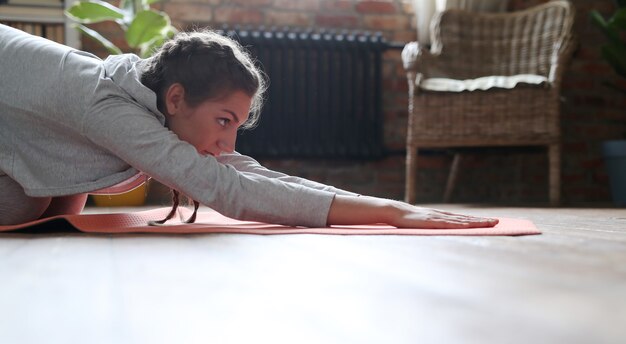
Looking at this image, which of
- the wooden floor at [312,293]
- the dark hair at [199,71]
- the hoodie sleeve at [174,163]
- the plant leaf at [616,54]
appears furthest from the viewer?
the plant leaf at [616,54]

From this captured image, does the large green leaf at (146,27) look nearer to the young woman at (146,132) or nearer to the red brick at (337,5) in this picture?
the red brick at (337,5)

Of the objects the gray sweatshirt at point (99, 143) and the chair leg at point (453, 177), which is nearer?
the gray sweatshirt at point (99, 143)

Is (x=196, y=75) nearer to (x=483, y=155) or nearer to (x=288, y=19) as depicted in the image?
(x=288, y=19)

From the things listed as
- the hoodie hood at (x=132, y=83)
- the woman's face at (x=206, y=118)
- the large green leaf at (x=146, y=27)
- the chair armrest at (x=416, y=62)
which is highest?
the large green leaf at (x=146, y=27)

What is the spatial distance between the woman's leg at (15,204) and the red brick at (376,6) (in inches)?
102

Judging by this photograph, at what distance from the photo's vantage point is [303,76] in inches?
134

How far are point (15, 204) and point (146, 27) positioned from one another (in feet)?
5.26

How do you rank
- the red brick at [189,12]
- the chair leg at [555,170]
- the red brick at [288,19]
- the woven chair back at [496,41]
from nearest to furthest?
the chair leg at [555,170], the woven chair back at [496,41], the red brick at [189,12], the red brick at [288,19]

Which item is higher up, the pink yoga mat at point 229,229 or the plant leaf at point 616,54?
the plant leaf at point 616,54

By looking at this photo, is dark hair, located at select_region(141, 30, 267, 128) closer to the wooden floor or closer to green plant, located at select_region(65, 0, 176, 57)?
the wooden floor

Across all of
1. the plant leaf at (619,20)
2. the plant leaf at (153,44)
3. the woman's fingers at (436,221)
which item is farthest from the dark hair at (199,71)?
the plant leaf at (619,20)

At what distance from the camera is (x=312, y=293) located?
0.54m

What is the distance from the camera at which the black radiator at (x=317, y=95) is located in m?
3.35

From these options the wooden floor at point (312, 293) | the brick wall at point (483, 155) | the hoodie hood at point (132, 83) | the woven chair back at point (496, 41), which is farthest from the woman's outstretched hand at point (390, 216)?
the brick wall at point (483, 155)
